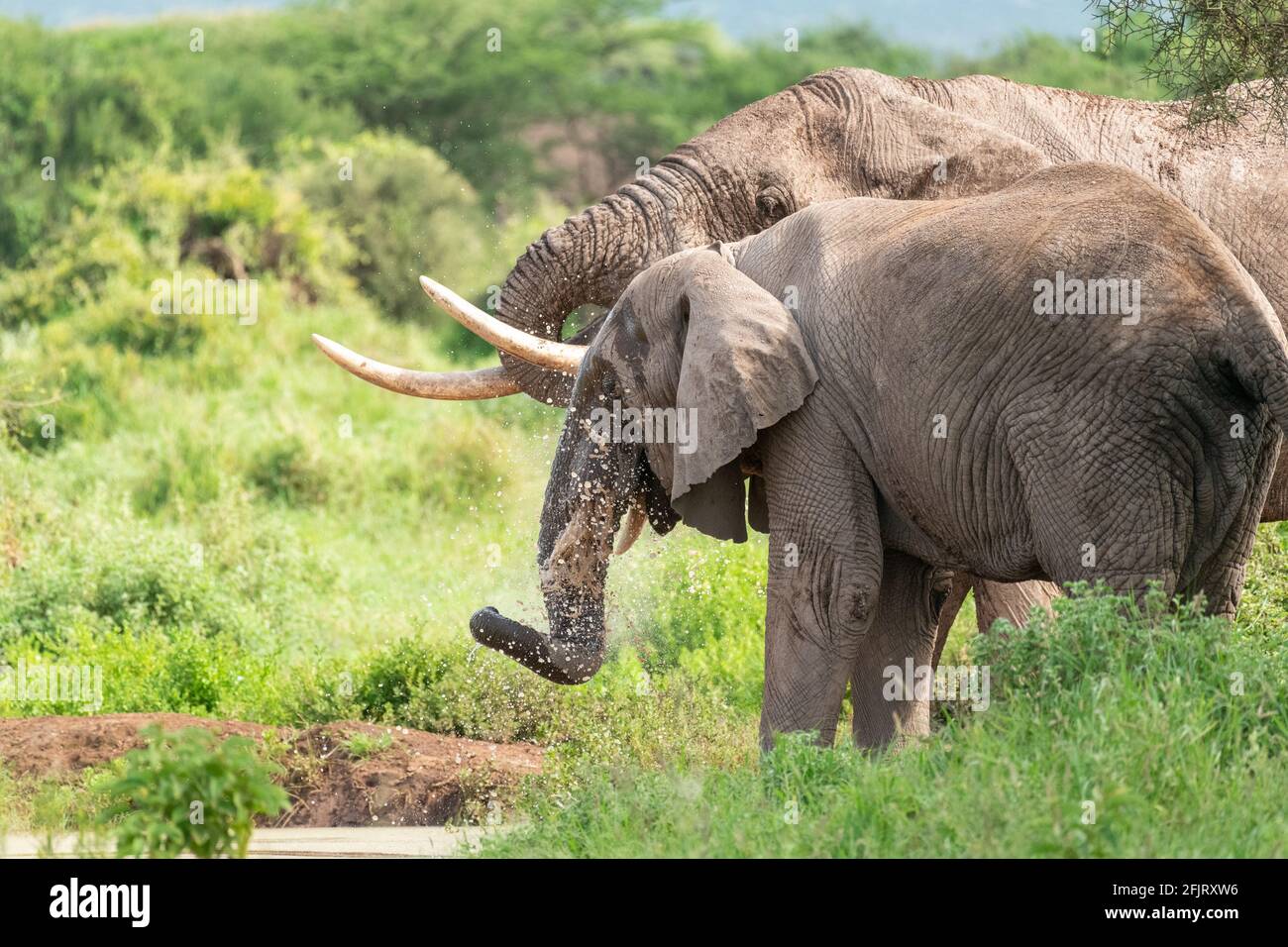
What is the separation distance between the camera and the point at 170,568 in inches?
451

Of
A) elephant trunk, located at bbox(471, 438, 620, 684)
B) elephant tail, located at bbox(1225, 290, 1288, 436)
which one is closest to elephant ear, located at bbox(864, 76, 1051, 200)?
elephant trunk, located at bbox(471, 438, 620, 684)

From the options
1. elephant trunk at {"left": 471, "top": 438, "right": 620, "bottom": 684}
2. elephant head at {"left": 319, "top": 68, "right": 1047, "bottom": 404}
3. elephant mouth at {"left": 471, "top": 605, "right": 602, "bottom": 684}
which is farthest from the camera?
elephant head at {"left": 319, "top": 68, "right": 1047, "bottom": 404}

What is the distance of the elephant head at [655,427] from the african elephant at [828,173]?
3.75 feet

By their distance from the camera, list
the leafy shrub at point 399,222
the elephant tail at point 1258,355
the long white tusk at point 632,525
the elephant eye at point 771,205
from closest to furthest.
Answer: the elephant tail at point 1258,355 < the long white tusk at point 632,525 < the elephant eye at point 771,205 < the leafy shrub at point 399,222

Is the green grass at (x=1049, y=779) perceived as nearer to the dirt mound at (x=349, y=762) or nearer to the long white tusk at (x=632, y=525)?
the long white tusk at (x=632, y=525)

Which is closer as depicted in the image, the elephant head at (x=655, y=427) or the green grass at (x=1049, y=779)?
the green grass at (x=1049, y=779)

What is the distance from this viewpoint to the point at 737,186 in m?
8.71

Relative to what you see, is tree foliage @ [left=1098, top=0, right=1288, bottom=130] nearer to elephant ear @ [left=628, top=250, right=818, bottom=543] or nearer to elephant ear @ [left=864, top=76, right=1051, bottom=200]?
elephant ear @ [left=864, top=76, right=1051, bottom=200]

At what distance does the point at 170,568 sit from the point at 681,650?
3.13 meters

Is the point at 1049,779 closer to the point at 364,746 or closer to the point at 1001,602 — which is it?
the point at 1001,602

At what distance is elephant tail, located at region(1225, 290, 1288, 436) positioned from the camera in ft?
19.5

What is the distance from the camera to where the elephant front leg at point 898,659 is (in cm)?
738

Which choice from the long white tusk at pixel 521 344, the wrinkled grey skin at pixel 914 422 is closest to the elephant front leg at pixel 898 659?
the wrinkled grey skin at pixel 914 422

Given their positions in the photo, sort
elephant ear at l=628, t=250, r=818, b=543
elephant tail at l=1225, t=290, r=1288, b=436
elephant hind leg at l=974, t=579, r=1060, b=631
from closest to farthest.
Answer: elephant tail at l=1225, t=290, r=1288, b=436 < elephant ear at l=628, t=250, r=818, b=543 < elephant hind leg at l=974, t=579, r=1060, b=631
